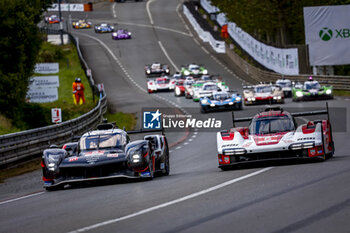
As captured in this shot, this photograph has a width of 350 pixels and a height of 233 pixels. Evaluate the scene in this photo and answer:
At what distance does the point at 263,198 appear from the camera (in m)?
10.6

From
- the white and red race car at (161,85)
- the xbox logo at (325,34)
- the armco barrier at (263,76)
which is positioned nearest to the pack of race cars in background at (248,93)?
the armco barrier at (263,76)

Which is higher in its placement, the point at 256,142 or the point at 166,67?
the point at 166,67

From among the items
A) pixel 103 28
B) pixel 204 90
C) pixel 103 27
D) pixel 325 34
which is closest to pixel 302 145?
pixel 204 90

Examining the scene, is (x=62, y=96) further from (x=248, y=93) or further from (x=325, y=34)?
(x=325, y=34)

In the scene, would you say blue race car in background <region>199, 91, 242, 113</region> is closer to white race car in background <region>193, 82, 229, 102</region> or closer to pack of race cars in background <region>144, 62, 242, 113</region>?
pack of race cars in background <region>144, 62, 242, 113</region>

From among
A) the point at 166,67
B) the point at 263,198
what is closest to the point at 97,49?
the point at 166,67

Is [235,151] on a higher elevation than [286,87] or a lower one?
lower

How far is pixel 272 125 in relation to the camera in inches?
667

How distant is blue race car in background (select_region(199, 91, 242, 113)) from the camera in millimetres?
40312

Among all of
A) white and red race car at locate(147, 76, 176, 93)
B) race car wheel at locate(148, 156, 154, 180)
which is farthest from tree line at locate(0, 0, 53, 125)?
white and red race car at locate(147, 76, 176, 93)

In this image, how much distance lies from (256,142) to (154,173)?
2.34m

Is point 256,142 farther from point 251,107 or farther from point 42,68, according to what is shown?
point 251,107

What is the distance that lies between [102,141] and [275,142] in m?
3.63

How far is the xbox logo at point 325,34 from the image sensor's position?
54.8m
